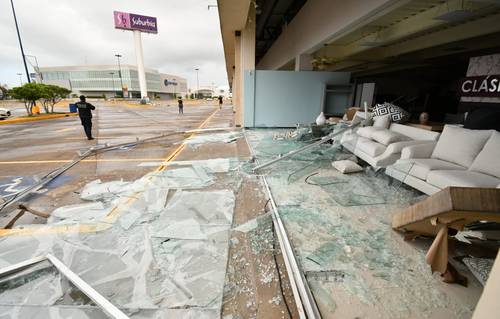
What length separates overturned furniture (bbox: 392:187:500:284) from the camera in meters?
1.23

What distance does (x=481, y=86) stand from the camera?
4668 mm

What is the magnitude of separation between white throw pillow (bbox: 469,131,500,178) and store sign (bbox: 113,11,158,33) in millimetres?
40585

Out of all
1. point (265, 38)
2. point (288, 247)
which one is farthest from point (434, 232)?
point (265, 38)

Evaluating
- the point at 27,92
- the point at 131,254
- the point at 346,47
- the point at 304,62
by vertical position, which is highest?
the point at 346,47

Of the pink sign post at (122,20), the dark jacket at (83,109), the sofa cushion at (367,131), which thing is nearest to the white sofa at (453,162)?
the sofa cushion at (367,131)

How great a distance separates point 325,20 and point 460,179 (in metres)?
4.82

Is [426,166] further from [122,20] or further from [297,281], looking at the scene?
[122,20]

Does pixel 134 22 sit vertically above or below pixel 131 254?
above

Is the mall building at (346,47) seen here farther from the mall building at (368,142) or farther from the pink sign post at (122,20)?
the pink sign post at (122,20)

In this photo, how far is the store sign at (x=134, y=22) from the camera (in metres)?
32.3

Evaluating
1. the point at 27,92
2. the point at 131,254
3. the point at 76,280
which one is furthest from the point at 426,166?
the point at 27,92

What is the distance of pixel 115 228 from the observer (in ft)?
7.27

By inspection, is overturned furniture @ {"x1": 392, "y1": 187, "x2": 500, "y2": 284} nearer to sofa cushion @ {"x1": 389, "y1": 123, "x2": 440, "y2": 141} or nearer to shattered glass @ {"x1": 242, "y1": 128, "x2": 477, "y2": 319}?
shattered glass @ {"x1": 242, "y1": 128, "x2": 477, "y2": 319}

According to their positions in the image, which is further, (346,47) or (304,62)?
(304,62)
